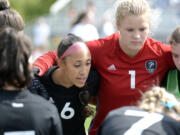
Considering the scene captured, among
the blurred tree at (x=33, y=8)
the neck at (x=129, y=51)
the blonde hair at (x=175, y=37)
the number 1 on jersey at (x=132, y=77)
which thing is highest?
the blonde hair at (x=175, y=37)

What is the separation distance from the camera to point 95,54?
356cm

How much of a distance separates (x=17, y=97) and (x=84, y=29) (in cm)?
618

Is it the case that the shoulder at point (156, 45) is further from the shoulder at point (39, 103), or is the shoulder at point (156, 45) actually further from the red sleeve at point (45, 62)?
the shoulder at point (39, 103)

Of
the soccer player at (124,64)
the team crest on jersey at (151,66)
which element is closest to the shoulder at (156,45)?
the soccer player at (124,64)

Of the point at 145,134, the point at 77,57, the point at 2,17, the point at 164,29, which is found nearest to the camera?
the point at 145,134

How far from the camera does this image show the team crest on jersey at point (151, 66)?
11.6ft

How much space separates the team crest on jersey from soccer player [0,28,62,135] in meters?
1.30

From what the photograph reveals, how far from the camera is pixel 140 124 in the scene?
8.38 ft

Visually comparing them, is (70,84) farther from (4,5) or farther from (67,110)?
(4,5)

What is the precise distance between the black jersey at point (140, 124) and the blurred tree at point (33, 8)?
1652 centimetres

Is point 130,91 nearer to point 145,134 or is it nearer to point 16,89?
point 145,134

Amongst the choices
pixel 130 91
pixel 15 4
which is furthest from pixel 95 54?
pixel 15 4

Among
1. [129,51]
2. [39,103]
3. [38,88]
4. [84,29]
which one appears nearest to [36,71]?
[38,88]

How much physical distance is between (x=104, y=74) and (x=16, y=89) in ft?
3.89
